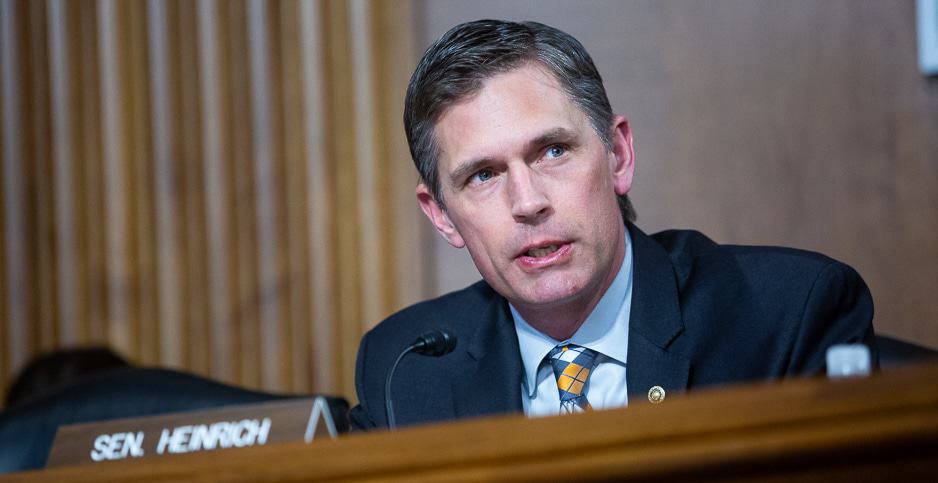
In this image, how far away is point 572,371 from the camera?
180 centimetres

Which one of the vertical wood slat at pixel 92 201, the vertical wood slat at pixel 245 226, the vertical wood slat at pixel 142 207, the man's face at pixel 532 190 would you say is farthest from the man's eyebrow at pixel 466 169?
the vertical wood slat at pixel 92 201

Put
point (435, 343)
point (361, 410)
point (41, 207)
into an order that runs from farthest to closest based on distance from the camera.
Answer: point (41, 207), point (361, 410), point (435, 343)

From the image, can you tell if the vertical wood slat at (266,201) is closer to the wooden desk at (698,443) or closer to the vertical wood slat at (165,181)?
the vertical wood slat at (165,181)

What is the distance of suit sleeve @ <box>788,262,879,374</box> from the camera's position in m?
1.66

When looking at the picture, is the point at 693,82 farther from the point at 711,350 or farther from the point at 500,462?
the point at 500,462

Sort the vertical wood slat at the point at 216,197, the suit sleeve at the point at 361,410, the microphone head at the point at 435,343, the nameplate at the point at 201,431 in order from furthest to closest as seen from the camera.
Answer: the vertical wood slat at the point at 216,197, the suit sleeve at the point at 361,410, the microphone head at the point at 435,343, the nameplate at the point at 201,431

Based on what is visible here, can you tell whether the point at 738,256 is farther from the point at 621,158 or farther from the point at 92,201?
the point at 92,201

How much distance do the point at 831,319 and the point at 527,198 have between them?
0.53m

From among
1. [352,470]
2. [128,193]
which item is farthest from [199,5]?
[352,470]

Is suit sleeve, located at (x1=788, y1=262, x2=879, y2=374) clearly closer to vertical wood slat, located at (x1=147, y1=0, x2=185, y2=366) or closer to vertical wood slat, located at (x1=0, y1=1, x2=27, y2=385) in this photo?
vertical wood slat, located at (x1=147, y1=0, x2=185, y2=366)

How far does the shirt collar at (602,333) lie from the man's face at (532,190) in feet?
0.13

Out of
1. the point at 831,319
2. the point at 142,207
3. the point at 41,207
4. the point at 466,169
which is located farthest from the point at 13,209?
the point at 831,319

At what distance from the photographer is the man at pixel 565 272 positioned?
169cm

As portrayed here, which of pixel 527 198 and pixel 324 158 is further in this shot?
pixel 324 158
